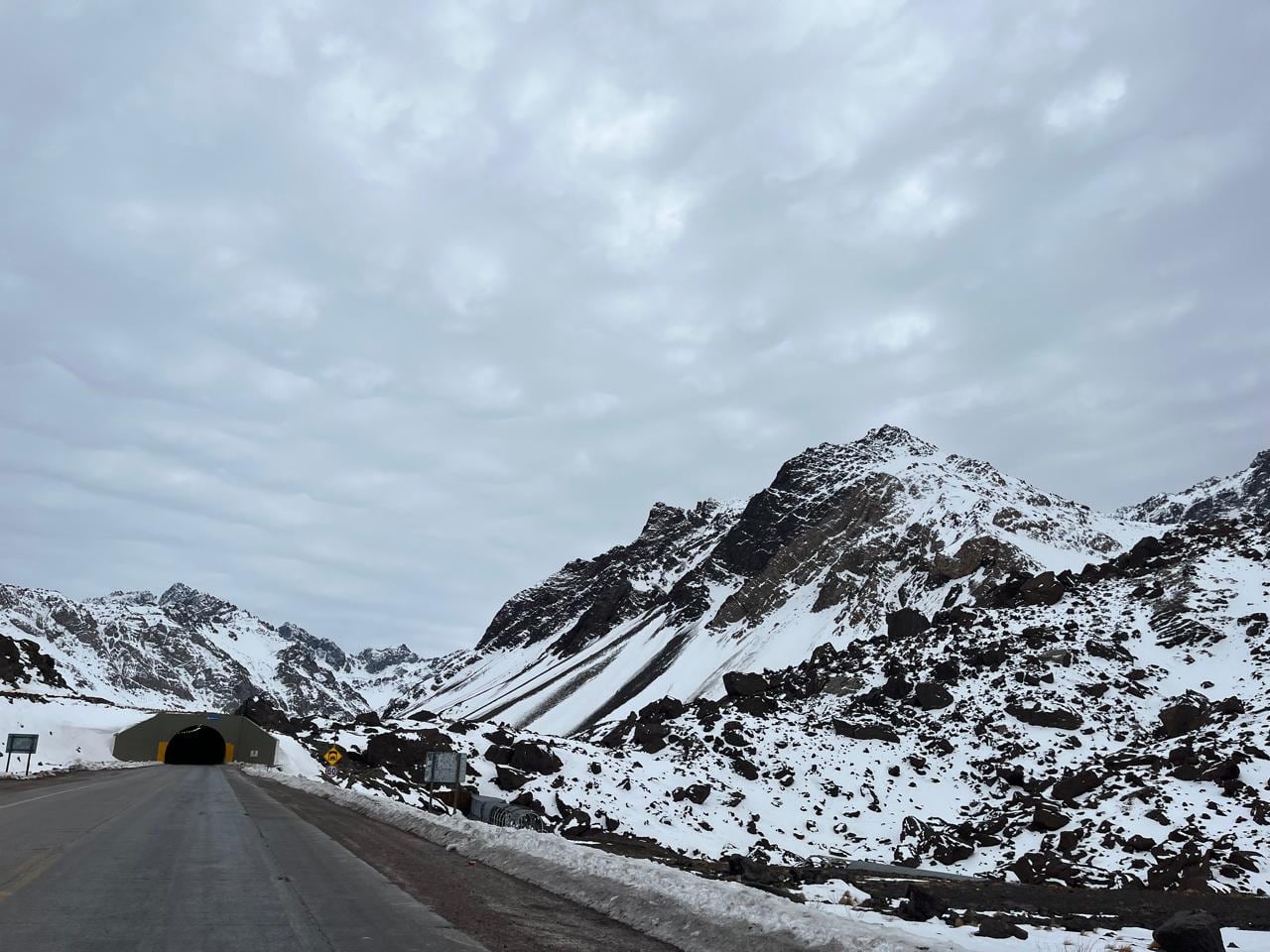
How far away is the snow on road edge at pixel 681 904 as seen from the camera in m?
8.24

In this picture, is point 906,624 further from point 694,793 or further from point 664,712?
point 694,793

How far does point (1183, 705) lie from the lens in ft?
151

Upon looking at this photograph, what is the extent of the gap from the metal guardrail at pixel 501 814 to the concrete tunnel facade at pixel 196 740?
41453 millimetres

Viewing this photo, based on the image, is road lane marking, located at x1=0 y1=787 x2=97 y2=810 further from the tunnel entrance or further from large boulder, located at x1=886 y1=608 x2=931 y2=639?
large boulder, located at x1=886 y1=608 x2=931 y2=639

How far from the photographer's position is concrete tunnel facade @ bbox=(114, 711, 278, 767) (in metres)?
72.3

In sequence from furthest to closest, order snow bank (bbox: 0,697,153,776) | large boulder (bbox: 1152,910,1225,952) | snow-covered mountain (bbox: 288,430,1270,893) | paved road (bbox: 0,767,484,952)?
snow bank (bbox: 0,697,153,776), snow-covered mountain (bbox: 288,430,1270,893), large boulder (bbox: 1152,910,1225,952), paved road (bbox: 0,767,484,952)

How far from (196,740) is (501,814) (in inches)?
3015

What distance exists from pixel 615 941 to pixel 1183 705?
4808cm

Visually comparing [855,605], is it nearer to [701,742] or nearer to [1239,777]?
[701,742]

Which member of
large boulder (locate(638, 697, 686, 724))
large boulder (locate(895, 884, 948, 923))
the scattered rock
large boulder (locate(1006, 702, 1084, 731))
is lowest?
large boulder (locate(895, 884, 948, 923))

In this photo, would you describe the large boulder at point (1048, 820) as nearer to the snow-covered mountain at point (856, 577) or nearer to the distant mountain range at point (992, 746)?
the distant mountain range at point (992, 746)

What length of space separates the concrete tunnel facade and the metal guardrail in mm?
41453

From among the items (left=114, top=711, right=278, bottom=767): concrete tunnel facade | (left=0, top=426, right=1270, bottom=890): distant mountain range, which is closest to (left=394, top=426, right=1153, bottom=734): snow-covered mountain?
(left=0, top=426, right=1270, bottom=890): distant mountain range

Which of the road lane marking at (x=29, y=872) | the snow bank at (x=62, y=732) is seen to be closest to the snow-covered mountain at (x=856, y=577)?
the snow bank at (x=62, y=732)
